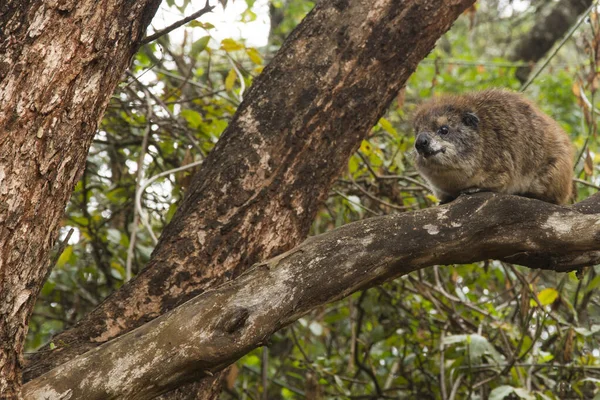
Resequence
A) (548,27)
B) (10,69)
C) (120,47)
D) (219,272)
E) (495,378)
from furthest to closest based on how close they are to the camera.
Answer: (548,27), (495,378), (219,272), (120,47), (10,69)

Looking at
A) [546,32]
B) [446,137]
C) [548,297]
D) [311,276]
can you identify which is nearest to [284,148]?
[311,276]

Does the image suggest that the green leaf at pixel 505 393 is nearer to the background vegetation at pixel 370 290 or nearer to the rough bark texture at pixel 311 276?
the background vegetation at pixel 370 290

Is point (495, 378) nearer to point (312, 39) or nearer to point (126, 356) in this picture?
point (312, 39)

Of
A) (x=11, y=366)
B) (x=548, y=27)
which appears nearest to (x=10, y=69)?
(x=11, y=366)

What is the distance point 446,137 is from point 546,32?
17.9 feet

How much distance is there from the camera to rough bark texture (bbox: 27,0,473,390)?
2627 mm

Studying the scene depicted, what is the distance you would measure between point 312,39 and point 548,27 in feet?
21.2

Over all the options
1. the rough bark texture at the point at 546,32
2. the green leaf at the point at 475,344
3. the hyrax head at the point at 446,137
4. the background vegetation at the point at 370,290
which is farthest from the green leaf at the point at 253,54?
the rough bark texture at the point at 546,32

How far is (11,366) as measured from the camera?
1939 mm

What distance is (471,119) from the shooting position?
390cm

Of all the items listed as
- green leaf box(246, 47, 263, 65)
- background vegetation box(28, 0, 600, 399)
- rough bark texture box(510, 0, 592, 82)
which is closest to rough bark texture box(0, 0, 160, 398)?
background vegetation box(28, 0, 600, 399)

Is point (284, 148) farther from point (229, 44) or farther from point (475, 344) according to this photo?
point (475, 344)

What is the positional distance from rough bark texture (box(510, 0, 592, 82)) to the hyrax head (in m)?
4.72

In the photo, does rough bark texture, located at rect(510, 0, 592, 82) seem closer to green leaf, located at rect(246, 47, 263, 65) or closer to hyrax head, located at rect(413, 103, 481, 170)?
hyrax head, located at rect(413, 103, 481, 170)
